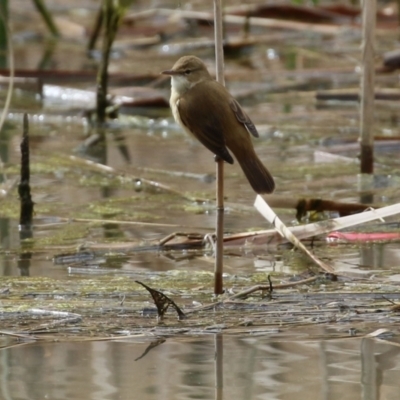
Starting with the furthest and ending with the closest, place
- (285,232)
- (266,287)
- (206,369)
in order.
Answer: (285,232) → (266,287) → (206,369)

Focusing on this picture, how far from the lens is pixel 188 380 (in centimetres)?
284

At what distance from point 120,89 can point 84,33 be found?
355 centimetres

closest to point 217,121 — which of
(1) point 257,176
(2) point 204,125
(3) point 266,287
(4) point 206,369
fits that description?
(2) point 204,125

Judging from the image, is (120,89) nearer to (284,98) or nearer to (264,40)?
(284,98)

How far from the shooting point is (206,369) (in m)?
2.92

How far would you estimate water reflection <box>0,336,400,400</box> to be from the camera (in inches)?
108

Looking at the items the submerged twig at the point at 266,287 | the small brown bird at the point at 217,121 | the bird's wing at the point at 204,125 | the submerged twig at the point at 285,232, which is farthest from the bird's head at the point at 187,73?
the submerged twig at the point at 266,287

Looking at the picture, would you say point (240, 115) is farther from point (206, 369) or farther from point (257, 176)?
point (206, 369)

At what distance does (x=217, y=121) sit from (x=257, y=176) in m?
0.23

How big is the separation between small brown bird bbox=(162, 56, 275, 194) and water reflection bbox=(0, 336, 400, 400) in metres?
0.68

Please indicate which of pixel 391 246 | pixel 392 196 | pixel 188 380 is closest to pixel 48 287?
pixel 188 380

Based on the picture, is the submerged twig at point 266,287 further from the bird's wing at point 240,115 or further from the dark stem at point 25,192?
the dark stem at point 25,192

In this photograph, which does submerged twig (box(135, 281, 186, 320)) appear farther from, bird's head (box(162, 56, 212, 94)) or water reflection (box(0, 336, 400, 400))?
bird's head (box(162, 56, 212, 94))

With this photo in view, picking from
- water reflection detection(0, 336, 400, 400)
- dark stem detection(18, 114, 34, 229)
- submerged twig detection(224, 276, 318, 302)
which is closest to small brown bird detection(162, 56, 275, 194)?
submerged twig detection(224, 276, 318, 302)
